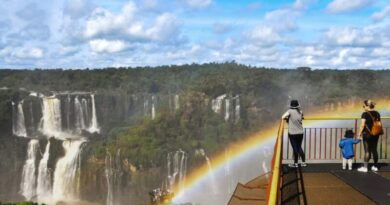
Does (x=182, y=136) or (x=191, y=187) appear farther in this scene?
(x=182, y=136)

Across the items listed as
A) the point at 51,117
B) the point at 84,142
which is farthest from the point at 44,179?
the point at 51,117

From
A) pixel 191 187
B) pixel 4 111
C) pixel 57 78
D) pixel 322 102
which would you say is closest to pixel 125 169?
pixel 191 187

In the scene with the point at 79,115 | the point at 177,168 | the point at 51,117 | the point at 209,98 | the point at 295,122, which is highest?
the point at 295,122

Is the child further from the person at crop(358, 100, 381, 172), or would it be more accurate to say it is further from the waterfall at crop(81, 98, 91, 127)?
the waterfall at crop(81, 98, 91, 127)


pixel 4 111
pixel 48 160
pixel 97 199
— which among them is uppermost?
pixel 4 111

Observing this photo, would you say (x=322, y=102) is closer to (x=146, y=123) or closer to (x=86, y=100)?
(x=146, y=123)

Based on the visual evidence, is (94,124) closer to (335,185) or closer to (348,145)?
(348,145)
